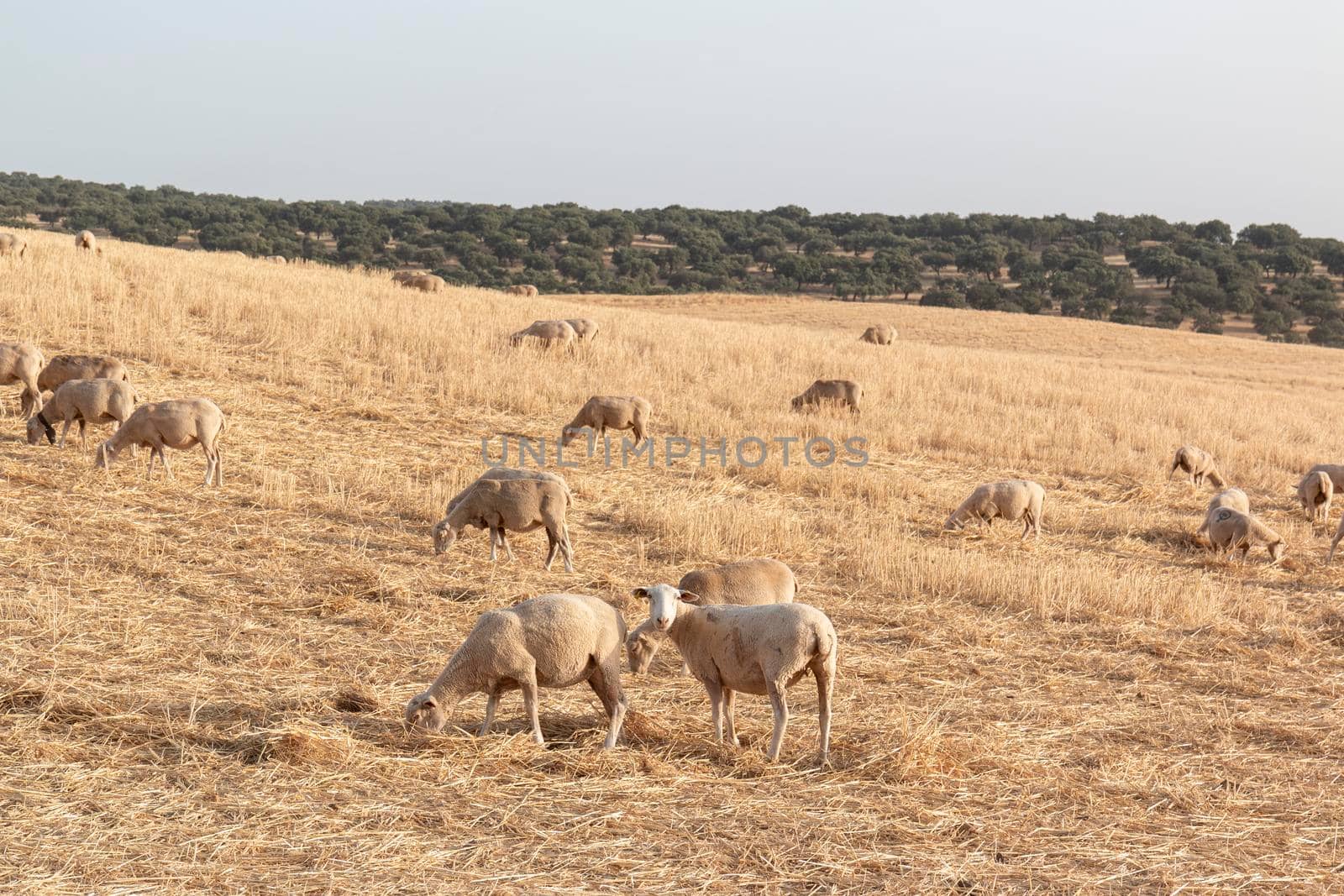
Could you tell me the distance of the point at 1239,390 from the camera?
2989 cm

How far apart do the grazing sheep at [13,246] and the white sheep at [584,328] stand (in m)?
11.1

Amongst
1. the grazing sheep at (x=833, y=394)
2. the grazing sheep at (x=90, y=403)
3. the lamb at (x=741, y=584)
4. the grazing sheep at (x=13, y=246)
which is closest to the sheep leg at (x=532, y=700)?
the lamb at (x=741, y=584)

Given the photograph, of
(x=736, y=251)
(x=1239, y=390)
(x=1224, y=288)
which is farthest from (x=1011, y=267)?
(x=1239, y=390)

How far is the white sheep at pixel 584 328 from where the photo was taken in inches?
972

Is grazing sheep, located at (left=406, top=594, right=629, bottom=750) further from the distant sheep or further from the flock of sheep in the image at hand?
the distant sheep

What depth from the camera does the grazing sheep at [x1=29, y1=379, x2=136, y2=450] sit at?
1330 cm

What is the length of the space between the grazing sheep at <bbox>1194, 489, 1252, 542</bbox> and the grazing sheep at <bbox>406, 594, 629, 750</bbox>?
10036 millimetres

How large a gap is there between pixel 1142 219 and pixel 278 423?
10038 cm

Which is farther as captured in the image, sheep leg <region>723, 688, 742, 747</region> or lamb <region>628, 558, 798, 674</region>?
lamb <region>628, 558, 798, 674</region>

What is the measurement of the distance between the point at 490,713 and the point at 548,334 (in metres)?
16.6

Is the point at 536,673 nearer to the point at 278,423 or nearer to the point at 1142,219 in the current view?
the point at 278,423

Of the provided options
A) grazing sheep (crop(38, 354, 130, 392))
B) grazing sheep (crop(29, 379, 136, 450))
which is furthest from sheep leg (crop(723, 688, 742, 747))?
grazing sheep (crop(38, 354, 130, 392))

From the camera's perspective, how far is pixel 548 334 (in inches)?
911

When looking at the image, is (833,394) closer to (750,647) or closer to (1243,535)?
(1243,535)
